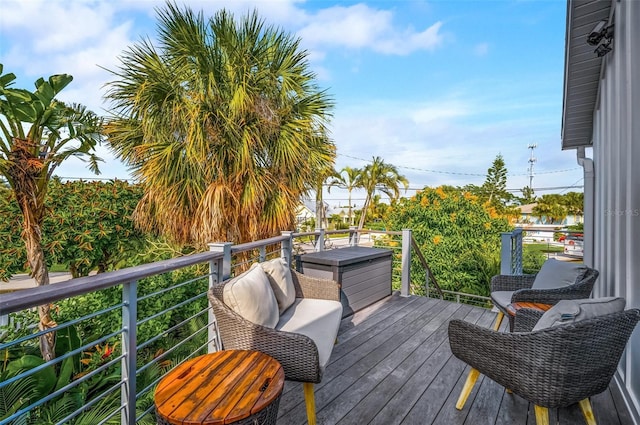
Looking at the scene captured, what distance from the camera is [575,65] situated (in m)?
3.76

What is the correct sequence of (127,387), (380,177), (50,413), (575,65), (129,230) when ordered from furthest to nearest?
1. (380,177)
2. (129,230)
3. (575,65)
4. (50,413)
5. (127,387)

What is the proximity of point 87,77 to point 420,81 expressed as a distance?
7903 mm

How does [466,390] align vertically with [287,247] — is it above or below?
below

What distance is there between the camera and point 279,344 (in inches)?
70.4

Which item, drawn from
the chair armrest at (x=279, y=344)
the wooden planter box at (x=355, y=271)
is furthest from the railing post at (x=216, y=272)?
the wooden planter box at (x=355, y=271)

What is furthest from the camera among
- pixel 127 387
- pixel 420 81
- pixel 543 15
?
pixel 420 81

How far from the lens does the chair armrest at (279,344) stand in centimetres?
176

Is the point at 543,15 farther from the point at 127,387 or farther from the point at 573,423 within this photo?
the point at 127,387

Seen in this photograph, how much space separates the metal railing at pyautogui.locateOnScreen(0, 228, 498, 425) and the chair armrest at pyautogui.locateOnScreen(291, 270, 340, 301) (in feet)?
1.37

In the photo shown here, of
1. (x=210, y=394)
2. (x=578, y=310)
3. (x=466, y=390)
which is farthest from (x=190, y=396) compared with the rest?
(x=578, y=310)

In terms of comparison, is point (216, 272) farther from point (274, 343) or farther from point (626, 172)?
point (626, 172)

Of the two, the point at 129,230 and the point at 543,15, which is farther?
the point at 129,230

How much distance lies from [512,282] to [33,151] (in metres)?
5.47

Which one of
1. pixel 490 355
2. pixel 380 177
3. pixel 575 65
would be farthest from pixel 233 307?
pixel 380 177
